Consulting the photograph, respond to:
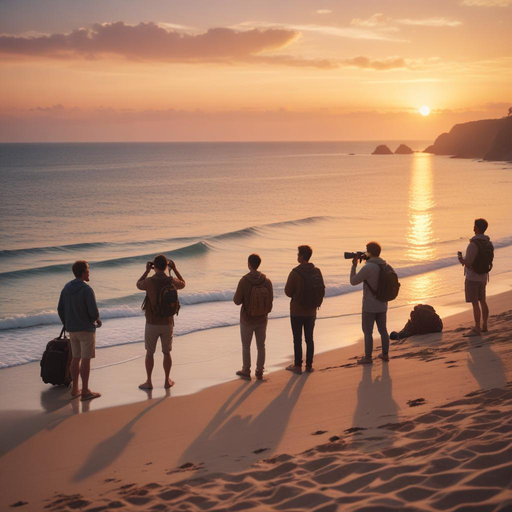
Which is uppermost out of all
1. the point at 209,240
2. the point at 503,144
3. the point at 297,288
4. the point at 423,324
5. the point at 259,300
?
the point at 503,144

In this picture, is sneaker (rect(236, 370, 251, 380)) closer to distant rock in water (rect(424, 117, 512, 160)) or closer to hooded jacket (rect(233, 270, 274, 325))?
hooded jacket (rect(233, 270, 274, 325))

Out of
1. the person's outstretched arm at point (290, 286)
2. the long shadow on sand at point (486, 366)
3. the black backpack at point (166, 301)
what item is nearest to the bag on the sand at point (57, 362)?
the black backpack at point (166, 301)

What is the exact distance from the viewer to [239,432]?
5973 millimetres

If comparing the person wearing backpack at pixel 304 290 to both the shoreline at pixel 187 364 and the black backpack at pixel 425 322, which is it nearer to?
the shoreline at pixel 187 364

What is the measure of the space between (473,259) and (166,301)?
14.7ft

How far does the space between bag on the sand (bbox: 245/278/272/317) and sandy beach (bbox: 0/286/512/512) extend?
39.3 inches

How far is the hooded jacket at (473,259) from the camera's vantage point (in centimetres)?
846

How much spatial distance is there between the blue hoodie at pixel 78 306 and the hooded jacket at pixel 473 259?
17.4ft

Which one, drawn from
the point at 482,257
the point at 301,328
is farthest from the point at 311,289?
the point at 482,257

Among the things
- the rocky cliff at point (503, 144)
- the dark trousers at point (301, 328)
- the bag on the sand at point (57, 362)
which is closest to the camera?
the bag on the sand at point (57, 362)

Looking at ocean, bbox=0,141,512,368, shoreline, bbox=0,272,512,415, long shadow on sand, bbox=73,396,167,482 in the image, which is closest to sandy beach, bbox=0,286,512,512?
long shadow on sand, bbox=73,396,167,482

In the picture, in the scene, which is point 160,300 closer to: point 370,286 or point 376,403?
point 370,286

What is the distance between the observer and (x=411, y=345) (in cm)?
914

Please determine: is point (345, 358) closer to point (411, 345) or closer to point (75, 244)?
point (411, 345)
